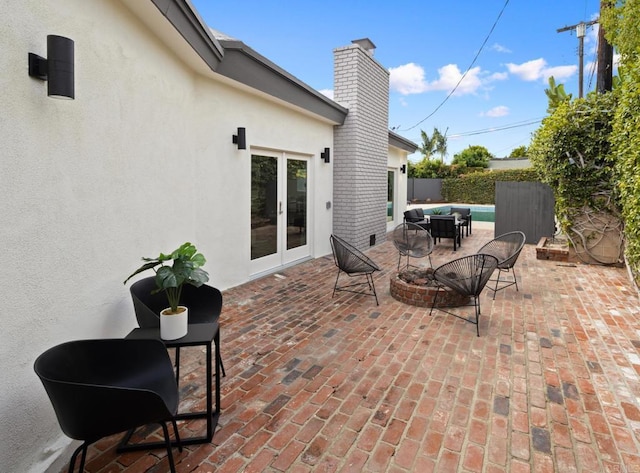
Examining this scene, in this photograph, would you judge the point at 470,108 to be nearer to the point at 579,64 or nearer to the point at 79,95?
the point at 579,64

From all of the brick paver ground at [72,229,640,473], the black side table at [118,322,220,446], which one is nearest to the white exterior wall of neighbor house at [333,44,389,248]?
the brick paver ground at [72,229,640,473]

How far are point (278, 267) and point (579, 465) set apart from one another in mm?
5407

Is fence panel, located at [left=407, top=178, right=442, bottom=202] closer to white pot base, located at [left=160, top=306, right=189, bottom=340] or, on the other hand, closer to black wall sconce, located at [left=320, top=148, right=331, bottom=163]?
black wall sconce, located at [left=320, top=148, right=331, bottom=163]

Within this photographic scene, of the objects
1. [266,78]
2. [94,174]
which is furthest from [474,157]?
[94,174]

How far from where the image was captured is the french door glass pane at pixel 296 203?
7.19 meters

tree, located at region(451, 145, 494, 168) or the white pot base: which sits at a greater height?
tree, located at region(451, 145, 494, 168)

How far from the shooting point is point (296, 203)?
24.3 ft

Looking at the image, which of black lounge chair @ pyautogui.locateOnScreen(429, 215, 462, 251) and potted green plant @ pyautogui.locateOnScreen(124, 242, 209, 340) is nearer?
potted green plant @ pyautogui.locateOnScreen(124, 242, 209, 340)

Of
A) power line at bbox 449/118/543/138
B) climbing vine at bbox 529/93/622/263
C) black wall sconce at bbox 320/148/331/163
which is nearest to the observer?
climbing vine at bbox 529/93/622/263

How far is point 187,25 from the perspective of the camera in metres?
3.66

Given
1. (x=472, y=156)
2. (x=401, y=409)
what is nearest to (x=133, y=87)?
(x=401, y=409)

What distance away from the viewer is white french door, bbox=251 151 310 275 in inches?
249

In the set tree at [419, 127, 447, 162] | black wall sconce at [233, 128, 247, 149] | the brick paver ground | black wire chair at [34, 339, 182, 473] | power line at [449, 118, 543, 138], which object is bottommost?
the brick paver ground

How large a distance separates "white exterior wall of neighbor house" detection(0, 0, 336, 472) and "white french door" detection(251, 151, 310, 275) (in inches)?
54.3
